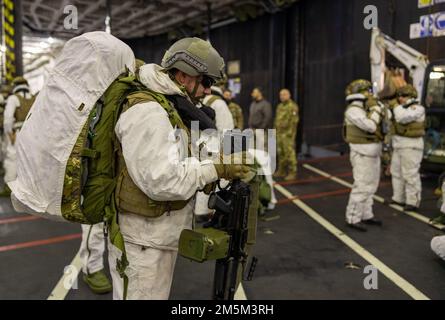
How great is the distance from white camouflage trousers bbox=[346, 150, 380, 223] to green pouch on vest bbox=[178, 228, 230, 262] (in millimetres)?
3855

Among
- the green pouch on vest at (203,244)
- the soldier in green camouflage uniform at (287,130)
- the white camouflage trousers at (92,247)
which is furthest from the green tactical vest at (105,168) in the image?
the soldier in green camouflage uniform at (287,130)

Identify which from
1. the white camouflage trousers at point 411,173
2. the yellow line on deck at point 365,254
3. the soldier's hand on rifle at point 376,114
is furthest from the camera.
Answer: the white camouflage trousers at point 411,173

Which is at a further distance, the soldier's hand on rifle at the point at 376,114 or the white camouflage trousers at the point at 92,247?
the soldier's hand on rifle at the point at 376,114

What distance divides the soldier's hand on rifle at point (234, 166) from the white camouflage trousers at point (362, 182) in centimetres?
379

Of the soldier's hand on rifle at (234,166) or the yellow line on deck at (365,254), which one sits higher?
the soldier's hand on rifle at (234,166)

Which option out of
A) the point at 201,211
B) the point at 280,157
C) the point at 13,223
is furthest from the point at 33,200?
the point at 280,157

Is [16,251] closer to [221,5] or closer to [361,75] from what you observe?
[361,75]

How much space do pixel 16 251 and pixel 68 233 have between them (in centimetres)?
77

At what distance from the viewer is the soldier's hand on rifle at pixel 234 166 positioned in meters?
1.92

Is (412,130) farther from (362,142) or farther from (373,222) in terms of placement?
(373,222)

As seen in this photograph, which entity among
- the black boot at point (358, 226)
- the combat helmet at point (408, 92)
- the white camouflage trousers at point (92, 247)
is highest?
the combat helmet at point (408, 92)

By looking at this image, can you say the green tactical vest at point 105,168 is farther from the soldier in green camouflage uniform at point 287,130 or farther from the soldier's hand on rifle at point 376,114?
the soldier in green camouflage uniform at point 287,130

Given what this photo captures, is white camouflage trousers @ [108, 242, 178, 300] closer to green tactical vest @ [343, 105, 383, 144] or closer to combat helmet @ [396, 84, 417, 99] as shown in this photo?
green tactical vest @ [343, 105, 383, 144]

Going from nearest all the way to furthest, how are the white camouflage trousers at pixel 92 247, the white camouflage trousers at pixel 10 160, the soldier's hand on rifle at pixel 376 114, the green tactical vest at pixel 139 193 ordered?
the green tactical vest at pixel 139 193 → the white camouflage trousers at pixel 92 247 → the soldier's hand on rifle at pixel 376 114 → the white camouflage trousers at pixel 10 160
